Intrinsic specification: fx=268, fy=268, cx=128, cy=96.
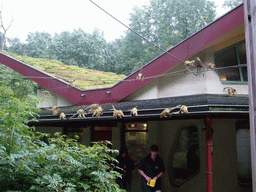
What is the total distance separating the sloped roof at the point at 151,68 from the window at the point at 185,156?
2213 mm

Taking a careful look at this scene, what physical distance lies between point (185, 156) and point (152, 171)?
2951 mm

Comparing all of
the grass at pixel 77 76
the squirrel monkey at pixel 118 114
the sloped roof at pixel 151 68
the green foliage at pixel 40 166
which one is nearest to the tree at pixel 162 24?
the grass at pixel 77 76

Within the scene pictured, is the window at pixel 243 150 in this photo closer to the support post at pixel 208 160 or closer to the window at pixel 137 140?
the window at pixel 137 140

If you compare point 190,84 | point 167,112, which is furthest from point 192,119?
point 167,112

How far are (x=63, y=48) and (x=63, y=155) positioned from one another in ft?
132

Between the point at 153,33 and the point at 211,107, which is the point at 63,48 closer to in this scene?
the point at 153,33

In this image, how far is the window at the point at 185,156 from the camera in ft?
28.6

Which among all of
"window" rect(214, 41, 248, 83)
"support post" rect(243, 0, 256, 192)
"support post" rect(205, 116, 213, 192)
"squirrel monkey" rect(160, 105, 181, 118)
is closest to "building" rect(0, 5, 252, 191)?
"window" rect(214, 41, 248, 83)

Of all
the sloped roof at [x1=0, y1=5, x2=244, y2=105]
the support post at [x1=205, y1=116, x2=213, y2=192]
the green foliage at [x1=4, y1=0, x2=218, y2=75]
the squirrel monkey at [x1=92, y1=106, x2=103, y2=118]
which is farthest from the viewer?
the green foliage at [x1=4, y1=0, x2=218, y2=75]

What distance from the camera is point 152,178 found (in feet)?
20.6

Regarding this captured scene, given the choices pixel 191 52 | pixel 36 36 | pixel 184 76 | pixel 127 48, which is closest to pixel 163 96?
pixel 184 76

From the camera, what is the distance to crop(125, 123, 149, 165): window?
9555mm

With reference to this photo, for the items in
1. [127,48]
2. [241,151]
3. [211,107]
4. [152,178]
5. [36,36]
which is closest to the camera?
[211,107]

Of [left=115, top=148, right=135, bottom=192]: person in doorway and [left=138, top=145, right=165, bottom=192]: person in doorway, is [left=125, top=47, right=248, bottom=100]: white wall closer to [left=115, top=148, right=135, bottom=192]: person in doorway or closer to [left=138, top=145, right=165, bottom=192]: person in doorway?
[left=115, top=148, right=135, bottom=192]: person in doorway
